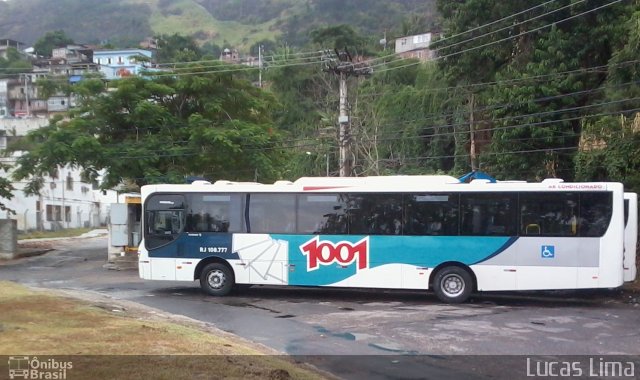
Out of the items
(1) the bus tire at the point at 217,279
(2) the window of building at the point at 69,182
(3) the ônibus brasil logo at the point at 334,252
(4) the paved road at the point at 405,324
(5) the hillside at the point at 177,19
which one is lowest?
(4) the paved road at the point at 405,324

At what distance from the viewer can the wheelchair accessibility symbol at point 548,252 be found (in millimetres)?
13914

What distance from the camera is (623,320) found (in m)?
12.4

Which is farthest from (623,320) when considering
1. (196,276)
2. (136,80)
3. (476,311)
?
(136,80)

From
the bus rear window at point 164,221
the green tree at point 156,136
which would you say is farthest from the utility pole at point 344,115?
the bus rear window at point 164,221

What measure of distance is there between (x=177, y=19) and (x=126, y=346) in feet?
621

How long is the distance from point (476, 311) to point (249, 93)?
18721mm

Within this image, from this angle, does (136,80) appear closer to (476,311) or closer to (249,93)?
(249,93)

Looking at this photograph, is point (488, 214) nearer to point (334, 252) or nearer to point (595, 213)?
point (595, 213)

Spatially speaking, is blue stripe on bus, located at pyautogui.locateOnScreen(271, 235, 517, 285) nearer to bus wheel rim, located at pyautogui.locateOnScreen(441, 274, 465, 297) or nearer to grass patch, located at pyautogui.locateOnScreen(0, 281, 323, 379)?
bus wheel rim, located at pyautogui.locateOnScreen(441, 274, 465, 297)

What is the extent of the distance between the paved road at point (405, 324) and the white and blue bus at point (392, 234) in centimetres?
62

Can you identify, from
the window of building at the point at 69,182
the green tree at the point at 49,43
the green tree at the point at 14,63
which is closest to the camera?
the window of building at the point at 69,182

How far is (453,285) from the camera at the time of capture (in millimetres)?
14523

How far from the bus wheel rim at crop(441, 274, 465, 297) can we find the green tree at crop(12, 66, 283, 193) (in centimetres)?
1255

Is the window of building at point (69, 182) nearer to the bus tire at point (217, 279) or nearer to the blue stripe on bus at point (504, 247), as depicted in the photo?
the bus tire at point (217, 279)
